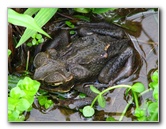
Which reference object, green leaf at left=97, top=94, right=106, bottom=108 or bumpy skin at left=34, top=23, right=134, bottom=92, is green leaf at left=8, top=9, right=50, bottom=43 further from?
green leaf at left=97, top=94, right=106, bottom=108

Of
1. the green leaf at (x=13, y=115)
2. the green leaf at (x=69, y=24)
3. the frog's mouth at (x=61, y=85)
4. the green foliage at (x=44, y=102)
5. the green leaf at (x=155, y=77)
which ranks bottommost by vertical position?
the green leaf at (x=13, y=115)

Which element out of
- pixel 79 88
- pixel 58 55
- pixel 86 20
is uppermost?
pixel 86 20

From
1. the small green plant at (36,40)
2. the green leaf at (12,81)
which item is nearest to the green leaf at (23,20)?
the small green plant at (36,40)

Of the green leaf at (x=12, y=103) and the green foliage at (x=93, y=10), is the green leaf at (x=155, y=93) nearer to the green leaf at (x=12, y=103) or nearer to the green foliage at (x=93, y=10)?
the green foliage at (x=93, y=10)

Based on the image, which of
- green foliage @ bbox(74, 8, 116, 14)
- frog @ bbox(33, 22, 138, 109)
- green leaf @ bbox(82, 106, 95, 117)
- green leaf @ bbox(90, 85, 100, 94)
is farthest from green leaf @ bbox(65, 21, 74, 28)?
green leaf @ bbox(82, 106, 95, 117)
